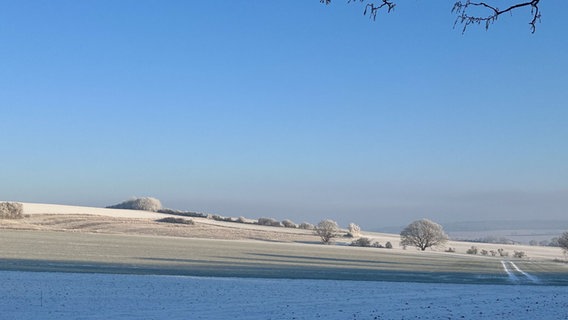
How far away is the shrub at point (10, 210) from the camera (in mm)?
101250

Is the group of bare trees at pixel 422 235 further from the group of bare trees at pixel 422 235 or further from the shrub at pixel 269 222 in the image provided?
the shrub at pixel 269 222

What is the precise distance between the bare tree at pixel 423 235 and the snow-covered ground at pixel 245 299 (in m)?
77.5

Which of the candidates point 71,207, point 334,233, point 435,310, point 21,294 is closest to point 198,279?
point 21,294

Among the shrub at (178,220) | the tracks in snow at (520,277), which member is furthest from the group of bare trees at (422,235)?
the tracks in snow at (520,277)

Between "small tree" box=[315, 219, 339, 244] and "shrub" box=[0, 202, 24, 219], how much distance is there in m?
45.9

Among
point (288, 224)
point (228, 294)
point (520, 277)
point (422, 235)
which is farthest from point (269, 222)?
point (228, 294)

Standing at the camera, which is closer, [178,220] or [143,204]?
[178,220]

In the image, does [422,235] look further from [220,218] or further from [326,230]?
[220,218]

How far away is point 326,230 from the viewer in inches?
4427

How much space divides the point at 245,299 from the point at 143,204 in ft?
496

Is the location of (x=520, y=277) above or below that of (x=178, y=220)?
below

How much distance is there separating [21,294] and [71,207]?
435 ft

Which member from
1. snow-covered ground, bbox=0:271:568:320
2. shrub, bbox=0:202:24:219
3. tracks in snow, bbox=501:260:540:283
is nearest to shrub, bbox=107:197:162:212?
shrub, bbox=0:202:24:219

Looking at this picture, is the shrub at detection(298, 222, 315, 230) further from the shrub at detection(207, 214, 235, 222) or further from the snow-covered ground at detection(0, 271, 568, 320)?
the snow-covered ground at detection(0, 271, 568, 320)
